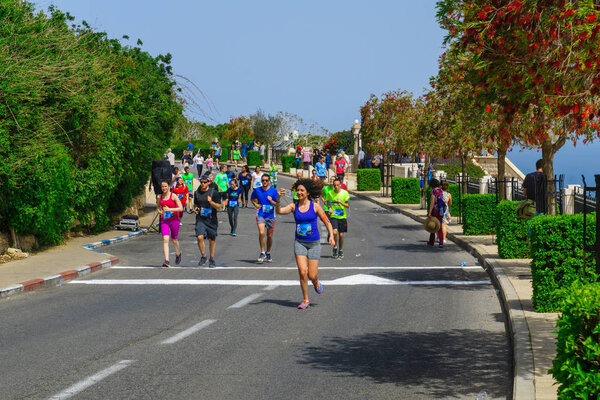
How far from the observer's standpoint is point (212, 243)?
18.0 m

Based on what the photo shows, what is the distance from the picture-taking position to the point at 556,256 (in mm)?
11008

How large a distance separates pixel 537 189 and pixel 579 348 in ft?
34.5

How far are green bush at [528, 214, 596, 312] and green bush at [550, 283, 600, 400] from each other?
5358 mm

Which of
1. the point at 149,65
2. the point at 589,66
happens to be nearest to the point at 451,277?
the point at 589,66

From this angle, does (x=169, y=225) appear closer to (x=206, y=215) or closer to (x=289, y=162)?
(x=206, y=215)

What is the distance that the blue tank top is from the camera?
12727 mm

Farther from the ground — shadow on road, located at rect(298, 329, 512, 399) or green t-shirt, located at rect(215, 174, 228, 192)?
green t-shirt, located at rect(215, 174, 228, 192)

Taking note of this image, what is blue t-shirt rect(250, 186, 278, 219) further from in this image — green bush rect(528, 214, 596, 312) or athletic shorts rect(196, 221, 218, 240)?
green bush rect(528, 214, 596, 312)

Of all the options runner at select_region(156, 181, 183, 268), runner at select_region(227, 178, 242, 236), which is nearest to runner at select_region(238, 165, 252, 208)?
runner at select_region(227, 178, 242, 236)

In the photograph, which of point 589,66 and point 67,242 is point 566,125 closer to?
point 589,66

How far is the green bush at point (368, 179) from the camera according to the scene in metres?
47.0

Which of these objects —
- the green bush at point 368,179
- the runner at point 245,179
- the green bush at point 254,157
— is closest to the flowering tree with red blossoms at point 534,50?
the runner at point 245,179

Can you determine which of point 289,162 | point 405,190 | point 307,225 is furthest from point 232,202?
point 289,162

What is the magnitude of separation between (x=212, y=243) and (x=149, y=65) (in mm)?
19952
